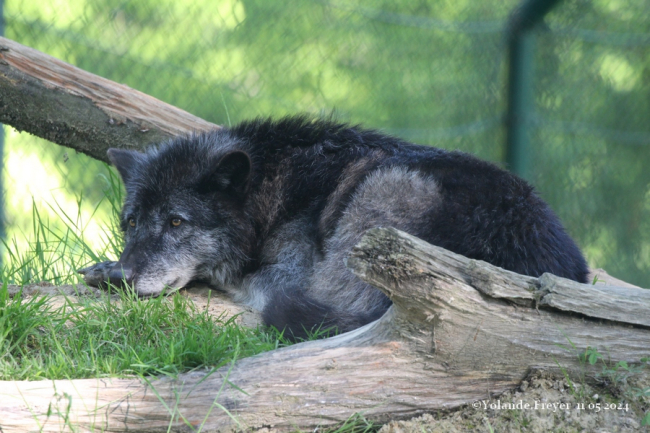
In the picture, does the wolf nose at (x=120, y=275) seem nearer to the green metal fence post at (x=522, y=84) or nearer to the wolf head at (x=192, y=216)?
the wolf head at (x=192, y=216)

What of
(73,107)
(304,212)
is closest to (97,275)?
(304,212)

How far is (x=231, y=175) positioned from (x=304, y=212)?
0.55m

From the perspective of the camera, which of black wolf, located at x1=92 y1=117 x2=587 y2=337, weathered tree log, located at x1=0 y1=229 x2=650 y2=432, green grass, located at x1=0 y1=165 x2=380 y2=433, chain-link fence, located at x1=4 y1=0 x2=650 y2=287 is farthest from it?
chain-link fence, located at x1=4 y1=0 x2=650 y2=287

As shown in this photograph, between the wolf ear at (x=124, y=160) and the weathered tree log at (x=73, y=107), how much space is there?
40cm

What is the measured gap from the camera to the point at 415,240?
7.59 feet

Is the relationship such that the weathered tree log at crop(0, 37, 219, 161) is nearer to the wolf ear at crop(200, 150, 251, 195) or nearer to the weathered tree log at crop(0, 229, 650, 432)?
the wolf ear at crop(200, 150, 251, 195)

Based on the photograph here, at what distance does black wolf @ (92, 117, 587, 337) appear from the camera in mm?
3443

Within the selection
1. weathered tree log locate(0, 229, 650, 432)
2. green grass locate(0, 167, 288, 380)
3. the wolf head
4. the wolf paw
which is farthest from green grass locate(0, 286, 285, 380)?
the wolf head

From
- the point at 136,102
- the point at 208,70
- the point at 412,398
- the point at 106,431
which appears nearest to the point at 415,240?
the point at 412,398

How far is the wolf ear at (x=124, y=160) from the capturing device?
15.2 feet

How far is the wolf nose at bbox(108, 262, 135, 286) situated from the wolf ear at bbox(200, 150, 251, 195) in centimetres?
76

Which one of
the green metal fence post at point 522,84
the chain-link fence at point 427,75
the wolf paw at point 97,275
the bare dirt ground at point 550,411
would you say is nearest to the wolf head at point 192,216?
the wolf paw at point 97,275

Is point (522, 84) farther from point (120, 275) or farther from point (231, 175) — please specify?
point (120, 275)

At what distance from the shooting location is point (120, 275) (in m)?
3.89
